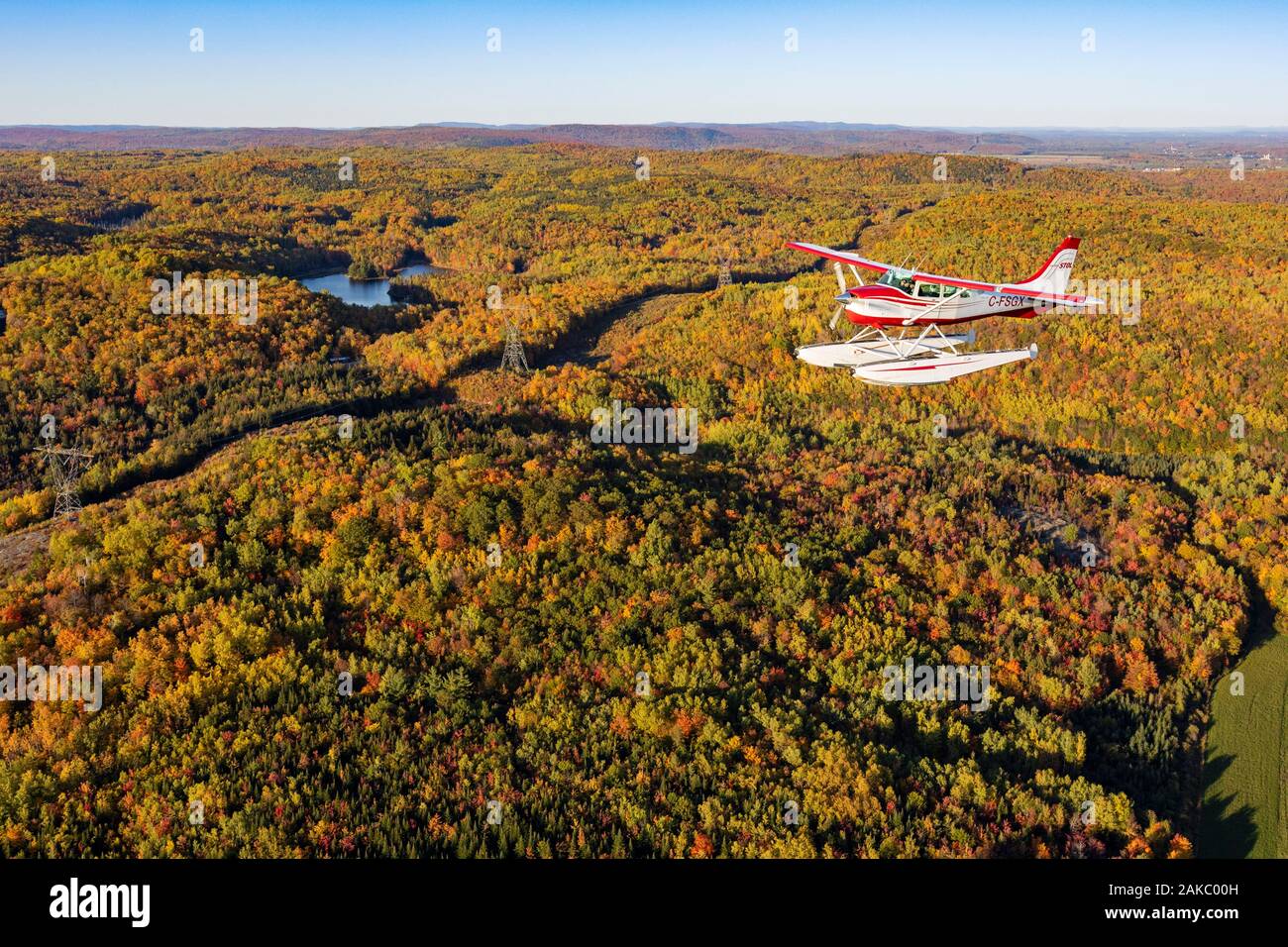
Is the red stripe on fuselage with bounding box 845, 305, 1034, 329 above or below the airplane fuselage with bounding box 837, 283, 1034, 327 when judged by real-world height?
below

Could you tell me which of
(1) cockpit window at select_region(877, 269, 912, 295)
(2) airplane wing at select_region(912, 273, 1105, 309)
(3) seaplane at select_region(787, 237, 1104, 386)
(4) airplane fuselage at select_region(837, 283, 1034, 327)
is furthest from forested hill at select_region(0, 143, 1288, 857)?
(2) airplane wing at select_region(912, 273, 1105, 309)

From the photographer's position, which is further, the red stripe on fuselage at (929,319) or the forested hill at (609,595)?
the red stripe on fuselage at (929,319)

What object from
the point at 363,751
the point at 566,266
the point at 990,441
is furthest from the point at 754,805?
the point at 566,266

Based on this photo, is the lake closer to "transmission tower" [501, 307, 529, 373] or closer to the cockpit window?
"transmission tower" [501, 307, 529, 373]

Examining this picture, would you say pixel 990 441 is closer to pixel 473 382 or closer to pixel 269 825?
pixel 473 382

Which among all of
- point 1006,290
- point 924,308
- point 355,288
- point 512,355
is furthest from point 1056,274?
point 355,288

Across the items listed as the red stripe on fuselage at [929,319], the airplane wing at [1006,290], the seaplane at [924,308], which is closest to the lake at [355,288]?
the red stripe on fuselage at [929,319]

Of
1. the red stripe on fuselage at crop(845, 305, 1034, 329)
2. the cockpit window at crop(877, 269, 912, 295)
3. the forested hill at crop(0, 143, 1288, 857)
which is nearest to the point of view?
the forested hill at crop(0, 143, 1288, 857)

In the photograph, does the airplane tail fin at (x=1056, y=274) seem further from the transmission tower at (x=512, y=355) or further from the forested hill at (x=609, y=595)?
the transmission tower at (x=512, y=355)
